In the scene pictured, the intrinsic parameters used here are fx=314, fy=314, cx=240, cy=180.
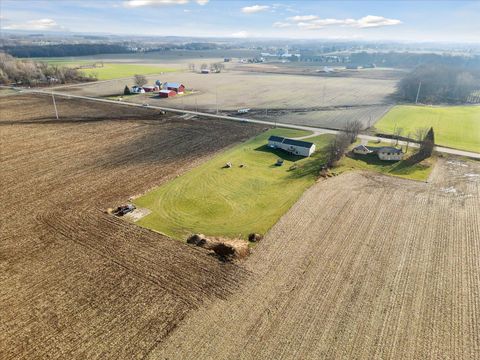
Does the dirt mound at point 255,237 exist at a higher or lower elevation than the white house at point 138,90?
lower

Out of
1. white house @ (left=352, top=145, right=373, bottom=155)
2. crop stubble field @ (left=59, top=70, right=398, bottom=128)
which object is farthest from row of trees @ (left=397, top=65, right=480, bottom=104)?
white house @ (left=352, top=145, right=373, bottom=155)

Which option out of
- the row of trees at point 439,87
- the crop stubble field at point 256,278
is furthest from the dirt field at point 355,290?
the row of trees at point 439,87

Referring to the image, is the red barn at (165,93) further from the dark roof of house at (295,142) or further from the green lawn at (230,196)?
the dark roof of house at (295,142)

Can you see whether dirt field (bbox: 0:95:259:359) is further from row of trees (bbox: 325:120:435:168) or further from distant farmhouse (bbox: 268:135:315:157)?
row of trees (bbox: 325:120:435:168)

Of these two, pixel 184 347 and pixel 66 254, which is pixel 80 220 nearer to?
pixel 66 254

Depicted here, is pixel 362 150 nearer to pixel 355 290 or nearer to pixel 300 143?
pixel 300 143

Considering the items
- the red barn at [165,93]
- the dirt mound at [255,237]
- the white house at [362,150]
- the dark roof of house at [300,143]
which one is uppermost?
the red barn at [165,93]

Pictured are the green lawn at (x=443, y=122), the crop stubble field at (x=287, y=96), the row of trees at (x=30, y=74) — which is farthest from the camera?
the row of trees at (x=30, y=74)
